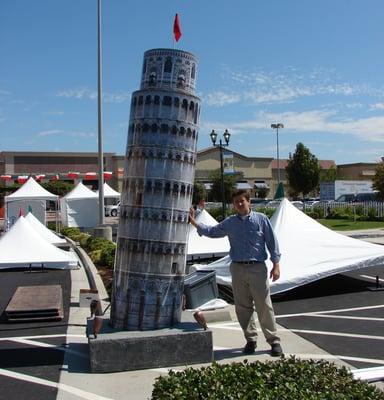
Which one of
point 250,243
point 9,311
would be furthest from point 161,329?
point 9,311

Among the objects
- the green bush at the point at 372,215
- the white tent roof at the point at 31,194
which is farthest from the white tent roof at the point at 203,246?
the green bush at the point at 372,215

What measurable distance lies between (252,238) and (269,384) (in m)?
2.53

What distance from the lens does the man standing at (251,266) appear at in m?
5.66

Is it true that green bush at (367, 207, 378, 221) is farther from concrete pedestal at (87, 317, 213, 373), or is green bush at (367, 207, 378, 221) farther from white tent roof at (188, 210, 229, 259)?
concrete pedestal at (87, 317, 213, 373)

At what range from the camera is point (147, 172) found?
18.1 ft

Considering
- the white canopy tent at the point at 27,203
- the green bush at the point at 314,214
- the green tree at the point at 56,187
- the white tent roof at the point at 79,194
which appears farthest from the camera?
the green tree at the point at 56,187

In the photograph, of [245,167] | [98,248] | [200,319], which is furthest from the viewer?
[245,167]

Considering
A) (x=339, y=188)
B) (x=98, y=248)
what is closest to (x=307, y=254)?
(x=98, y=248)

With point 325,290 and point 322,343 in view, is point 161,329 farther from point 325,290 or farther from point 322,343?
point 325,290

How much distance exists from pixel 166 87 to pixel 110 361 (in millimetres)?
2837

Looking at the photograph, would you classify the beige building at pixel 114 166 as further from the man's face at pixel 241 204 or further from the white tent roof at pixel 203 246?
the man's face at pixel 241 204

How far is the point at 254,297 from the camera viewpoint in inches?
224

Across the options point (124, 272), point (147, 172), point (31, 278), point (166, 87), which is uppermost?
point (166, 87)

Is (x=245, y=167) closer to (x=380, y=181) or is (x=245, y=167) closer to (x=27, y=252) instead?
(x=380, y=181)
